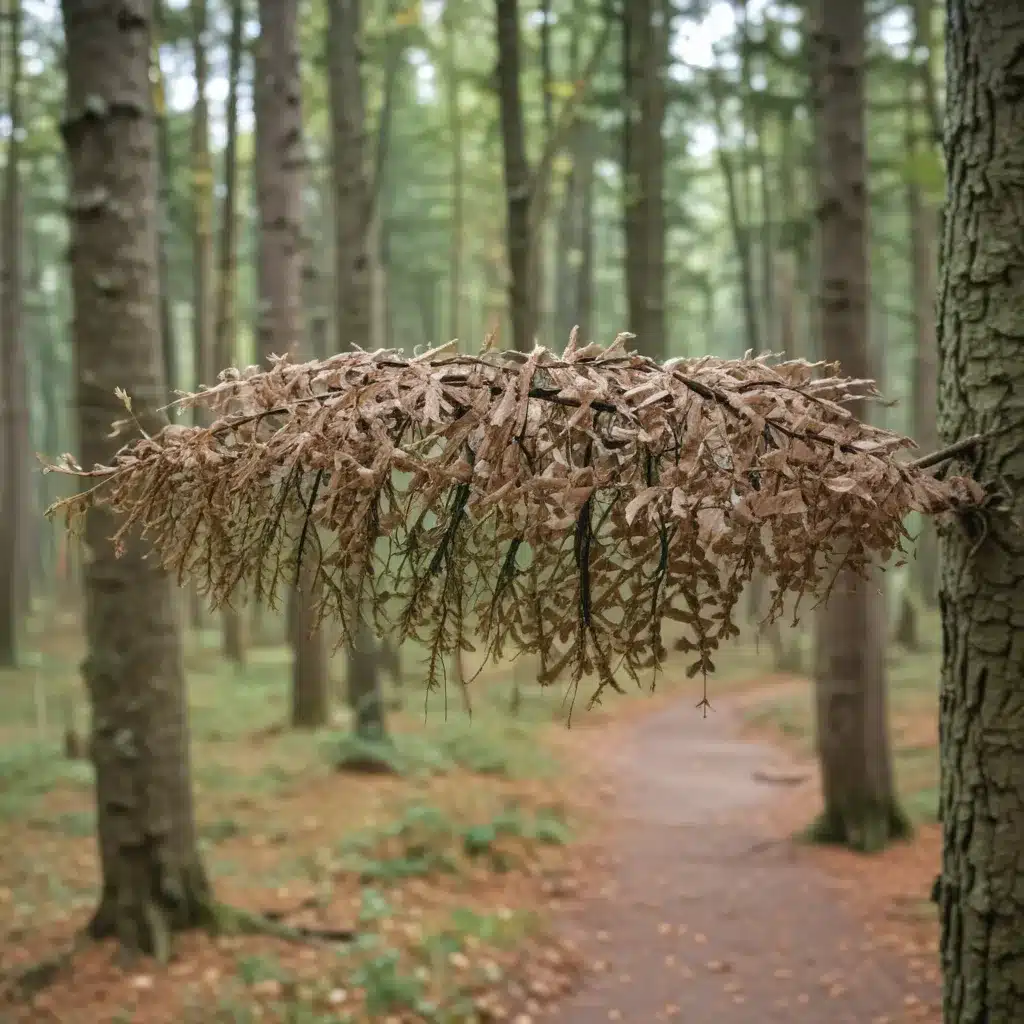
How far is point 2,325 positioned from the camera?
16484 mm

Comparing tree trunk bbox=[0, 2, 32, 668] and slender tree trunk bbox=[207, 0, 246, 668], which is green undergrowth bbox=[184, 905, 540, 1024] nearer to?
slender tree trunk bbox=[207, 0, 246, 668]

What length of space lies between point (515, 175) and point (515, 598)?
22.6ft

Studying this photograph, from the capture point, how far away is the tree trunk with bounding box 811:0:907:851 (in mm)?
7379

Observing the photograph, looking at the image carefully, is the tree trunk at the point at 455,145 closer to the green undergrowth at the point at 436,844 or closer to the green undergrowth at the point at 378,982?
the green undergrowth at the point at 436,844

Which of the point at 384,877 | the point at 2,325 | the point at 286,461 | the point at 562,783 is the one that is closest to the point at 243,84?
the point at 2,325

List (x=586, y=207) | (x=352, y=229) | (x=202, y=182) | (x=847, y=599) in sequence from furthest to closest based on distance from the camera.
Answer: (x=586, y=207), (x=202, y=182), (x=352, y=229), (x=847, y=599)

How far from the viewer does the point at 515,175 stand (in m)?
8.08

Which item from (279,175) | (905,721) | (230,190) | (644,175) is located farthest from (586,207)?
(905,721)

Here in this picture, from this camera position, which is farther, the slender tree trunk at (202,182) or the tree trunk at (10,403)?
the tree trunk at (10,403)

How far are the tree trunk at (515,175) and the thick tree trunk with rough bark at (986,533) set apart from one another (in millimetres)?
5736

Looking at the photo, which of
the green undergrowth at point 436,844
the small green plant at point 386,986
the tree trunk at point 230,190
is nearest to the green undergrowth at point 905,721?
the green undergrowth at point 436,844

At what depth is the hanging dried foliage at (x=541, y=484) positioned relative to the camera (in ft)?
5.47

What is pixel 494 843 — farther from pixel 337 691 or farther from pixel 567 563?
pixel 337 691

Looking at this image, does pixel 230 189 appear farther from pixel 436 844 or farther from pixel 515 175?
pixel 436 844
